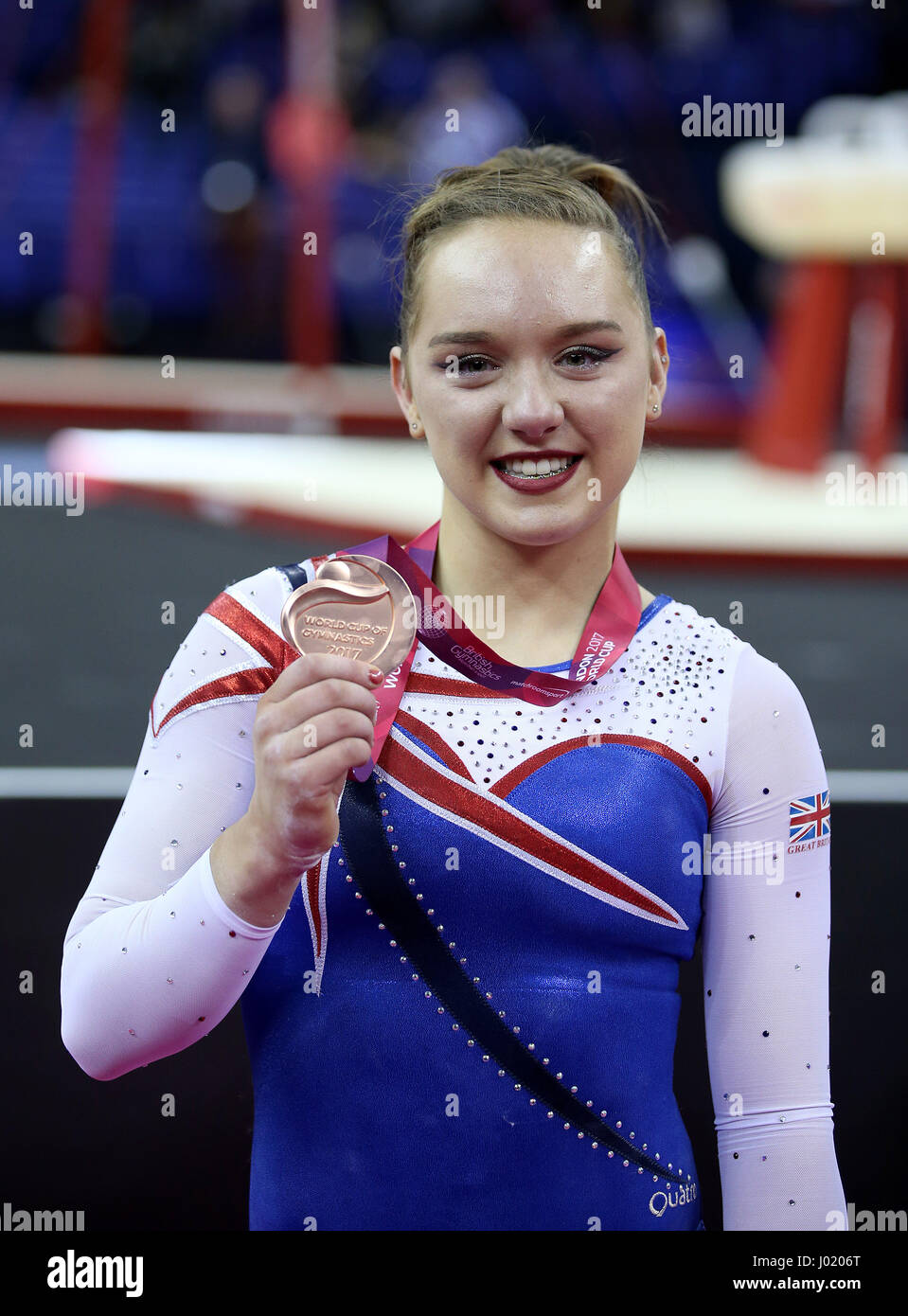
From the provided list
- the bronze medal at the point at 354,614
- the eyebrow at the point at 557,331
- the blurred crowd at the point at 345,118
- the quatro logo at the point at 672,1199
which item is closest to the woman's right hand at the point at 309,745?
the bronze medal at the point at 354,614

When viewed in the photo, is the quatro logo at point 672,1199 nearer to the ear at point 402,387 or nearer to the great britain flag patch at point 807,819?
the great britain flag patch at point 807,819

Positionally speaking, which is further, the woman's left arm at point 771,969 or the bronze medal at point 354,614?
the woman's left arm at point 771,969

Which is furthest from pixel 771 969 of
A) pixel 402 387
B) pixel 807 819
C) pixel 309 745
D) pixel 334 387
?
pixel 334 387

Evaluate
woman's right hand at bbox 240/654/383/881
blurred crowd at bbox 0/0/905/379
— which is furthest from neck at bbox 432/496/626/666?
blurred crowd at bbox 0/0/905/379

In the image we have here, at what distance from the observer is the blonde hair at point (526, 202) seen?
1.15 metres

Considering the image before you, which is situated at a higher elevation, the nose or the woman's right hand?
the nose

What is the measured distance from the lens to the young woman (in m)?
1.11

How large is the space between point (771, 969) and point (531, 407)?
1.48 ft

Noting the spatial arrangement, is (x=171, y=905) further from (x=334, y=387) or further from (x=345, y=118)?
(x=345, y=118)

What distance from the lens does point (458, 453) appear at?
44.5 inches

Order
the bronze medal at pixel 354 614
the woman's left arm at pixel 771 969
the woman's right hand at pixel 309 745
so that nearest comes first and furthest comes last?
the woman's right hand at pixel 309 745 < the bronze medal at pixel 354 614 < the woman's left arm at pixel 771 969

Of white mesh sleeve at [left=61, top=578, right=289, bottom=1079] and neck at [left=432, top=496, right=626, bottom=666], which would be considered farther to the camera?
neck at [left=432, top=496, right=626, bottom=666]

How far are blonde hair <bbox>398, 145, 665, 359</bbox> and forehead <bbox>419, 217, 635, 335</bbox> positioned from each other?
0.01m

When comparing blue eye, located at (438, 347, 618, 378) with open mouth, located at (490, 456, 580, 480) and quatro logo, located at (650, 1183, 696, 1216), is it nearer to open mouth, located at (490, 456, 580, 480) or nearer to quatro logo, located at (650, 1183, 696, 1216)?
open mouth, located at (490, 456, 580, 480)
